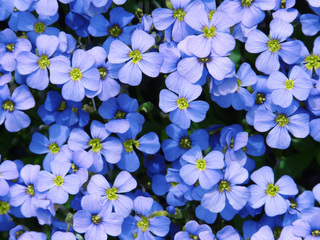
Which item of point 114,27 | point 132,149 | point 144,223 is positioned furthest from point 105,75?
point 144,223

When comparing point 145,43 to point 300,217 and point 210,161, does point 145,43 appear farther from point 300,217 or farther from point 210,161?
point 300,217

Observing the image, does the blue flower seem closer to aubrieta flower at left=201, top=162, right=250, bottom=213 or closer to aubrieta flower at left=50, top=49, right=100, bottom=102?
aubrieta flower at left=50, top=49, right=100, bottom=102

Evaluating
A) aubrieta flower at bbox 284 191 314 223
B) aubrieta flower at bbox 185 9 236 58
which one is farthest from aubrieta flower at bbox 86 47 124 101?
aubrieta flower at bbox 284 191 314 223

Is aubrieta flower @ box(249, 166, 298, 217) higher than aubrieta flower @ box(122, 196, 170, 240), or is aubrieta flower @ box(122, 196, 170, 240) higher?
aubrieta flower @ box(249, 166, 298, 217)

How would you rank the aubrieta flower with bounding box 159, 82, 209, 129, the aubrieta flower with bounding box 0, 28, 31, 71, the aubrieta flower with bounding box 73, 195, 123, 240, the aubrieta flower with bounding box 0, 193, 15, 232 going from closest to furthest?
the aubrieta flower with bounding box 73, 195, 123, 240 < the aubrieta flower with bounding box 159, 82, 209, 129 < the aubrieta flower with bounding box 0, 28, 31, 71 < the aubrieta flower with bounding box 0, 193, 15, 232

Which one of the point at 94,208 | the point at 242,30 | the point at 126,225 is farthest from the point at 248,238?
the point at 242,30

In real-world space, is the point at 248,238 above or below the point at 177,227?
above

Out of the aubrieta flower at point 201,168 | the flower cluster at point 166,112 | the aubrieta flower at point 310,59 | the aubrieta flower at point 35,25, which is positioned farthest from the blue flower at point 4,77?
the aubrieta flower at point 310,59

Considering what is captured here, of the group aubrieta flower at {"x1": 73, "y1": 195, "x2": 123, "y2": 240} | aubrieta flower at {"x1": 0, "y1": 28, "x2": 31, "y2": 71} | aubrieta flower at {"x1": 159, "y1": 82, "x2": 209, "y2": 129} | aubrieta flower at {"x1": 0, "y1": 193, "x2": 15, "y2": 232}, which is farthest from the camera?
aubrieta flower at {"x1": 0, "y1": 193, "x2": 15, "y2": 232}
